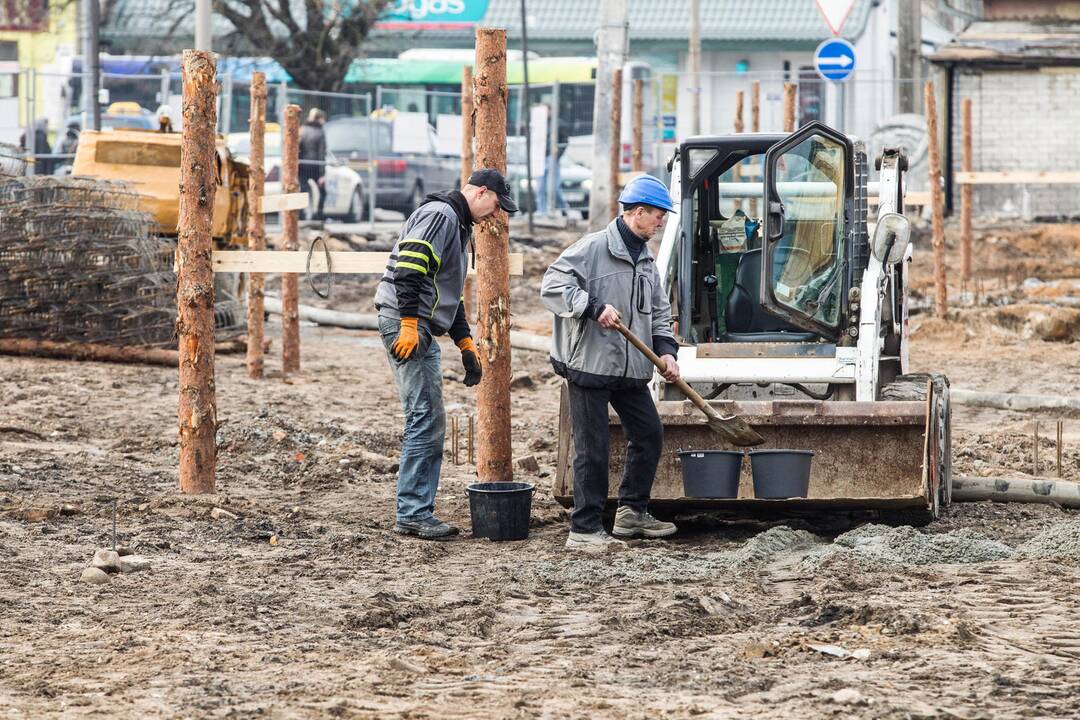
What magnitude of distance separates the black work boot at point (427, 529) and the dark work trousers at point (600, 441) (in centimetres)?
67

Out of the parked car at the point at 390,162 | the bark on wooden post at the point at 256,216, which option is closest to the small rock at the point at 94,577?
the bark on wooden post at the point at 256,216

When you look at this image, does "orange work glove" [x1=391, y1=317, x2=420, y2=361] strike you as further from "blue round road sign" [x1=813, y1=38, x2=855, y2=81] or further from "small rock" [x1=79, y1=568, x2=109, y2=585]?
"blue round road sign" [x1=813, y1=38, x2=855, y2=81]

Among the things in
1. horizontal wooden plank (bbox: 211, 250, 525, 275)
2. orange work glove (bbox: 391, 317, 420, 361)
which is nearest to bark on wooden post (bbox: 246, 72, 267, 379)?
horizontal wooden plank (bbox: 211, 250, 525, 275)

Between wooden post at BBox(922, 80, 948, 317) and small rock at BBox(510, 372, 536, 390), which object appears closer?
small rock at BBox(510, 372, 536, 390)

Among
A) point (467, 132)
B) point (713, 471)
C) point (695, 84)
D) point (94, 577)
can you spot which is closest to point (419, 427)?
point (713, 471)

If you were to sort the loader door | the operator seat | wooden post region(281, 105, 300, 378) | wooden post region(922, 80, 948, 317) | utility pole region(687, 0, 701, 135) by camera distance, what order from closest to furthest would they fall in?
the loader door → the operator seat → wooden post region(281, 105, 300, 378) → wooden post region(922, 80, 948, 317) → utility pole region(687, 0, 701, 135)

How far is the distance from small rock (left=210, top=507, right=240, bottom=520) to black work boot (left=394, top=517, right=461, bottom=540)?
86 cm

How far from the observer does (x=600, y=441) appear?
8.28 m

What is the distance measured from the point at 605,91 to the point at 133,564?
51.2 ft

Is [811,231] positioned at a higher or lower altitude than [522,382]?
higher

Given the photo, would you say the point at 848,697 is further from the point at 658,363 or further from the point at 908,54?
the point at 908,54

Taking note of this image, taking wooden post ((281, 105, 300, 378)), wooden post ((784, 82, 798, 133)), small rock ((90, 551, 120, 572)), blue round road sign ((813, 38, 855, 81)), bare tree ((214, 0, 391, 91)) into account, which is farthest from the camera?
bare tree ((214, 0, 391, 91))

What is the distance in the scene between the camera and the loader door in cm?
916

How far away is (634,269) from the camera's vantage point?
27.1ft
